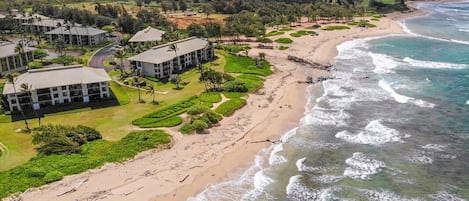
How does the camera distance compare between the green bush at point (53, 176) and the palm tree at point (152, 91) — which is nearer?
the green bush at point (53, 176)

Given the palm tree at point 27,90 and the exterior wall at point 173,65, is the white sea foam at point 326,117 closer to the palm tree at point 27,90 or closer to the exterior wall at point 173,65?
the exterior wall at point 173,65

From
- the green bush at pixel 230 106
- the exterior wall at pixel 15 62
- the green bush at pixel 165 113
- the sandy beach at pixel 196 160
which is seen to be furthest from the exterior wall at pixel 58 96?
the exterior wall at pixel 15 62

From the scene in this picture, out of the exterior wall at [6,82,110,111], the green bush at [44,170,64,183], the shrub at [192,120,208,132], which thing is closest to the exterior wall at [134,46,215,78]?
the exterior wall at [6,82,110,111]

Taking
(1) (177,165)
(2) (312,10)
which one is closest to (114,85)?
(1) (177,165)

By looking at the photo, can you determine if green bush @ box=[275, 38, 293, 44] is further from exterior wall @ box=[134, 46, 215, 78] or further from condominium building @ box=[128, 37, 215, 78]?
condominium building @ box=[128, 37, 215, 78]

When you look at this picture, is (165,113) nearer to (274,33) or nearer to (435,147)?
(435,147)

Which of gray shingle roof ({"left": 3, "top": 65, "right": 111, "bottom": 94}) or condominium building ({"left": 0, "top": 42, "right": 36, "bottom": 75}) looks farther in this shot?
condominium building ({"left": 0, "top": 42, "right": 36, "bottom": 75})
